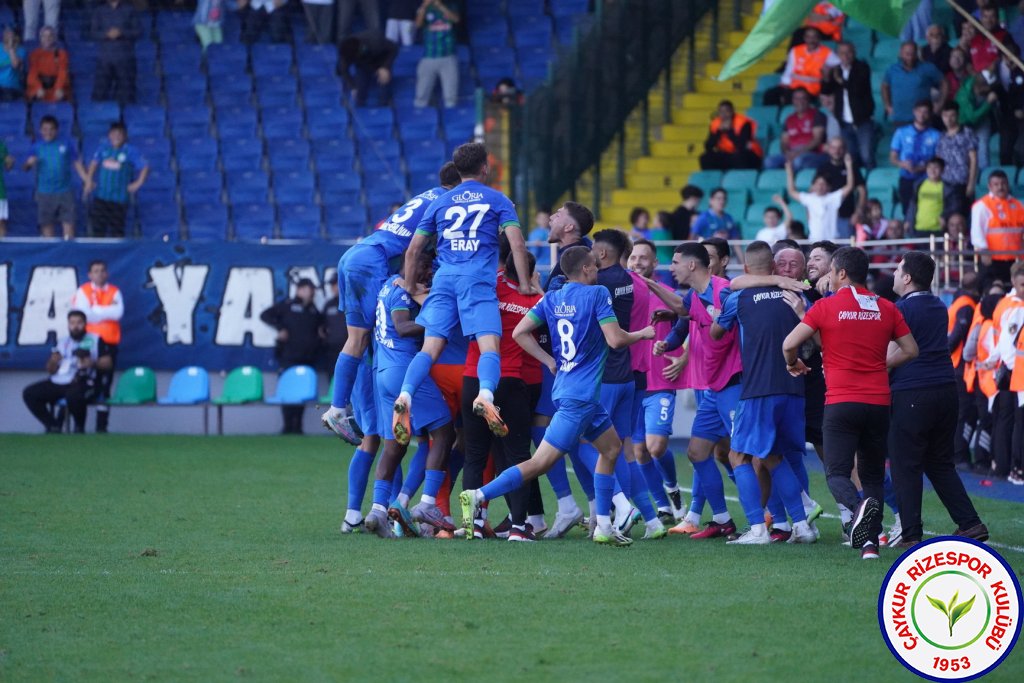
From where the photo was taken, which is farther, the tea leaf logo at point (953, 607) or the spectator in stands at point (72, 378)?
the spectator in stands at point (72, 378)

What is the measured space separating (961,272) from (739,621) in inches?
428

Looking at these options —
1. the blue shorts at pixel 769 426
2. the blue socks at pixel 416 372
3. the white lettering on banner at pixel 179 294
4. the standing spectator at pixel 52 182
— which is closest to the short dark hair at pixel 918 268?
the blue shorts at pixel 769 426

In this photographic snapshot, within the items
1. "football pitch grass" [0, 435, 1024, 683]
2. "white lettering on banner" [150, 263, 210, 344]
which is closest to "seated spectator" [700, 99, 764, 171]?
"white lettering on banner" [150, 263, 210, 344]

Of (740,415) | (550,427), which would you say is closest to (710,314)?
(740,415)

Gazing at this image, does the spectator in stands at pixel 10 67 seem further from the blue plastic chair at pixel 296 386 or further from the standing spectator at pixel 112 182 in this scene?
the blue plastic chair at pixel 296 386

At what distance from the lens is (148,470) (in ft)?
50.5

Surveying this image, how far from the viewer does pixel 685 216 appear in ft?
68.3

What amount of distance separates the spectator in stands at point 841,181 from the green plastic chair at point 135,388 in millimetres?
9372

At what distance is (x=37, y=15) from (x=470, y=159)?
57.2ft

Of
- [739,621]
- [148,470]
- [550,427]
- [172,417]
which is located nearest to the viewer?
[739,621]

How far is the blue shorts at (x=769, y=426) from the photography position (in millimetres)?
9945

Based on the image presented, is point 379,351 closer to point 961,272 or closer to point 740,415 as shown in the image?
point 740,415

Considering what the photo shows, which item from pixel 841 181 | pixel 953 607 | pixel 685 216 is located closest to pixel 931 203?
pixel 841 181

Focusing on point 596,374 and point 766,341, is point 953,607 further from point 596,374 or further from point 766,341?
point 766,341
